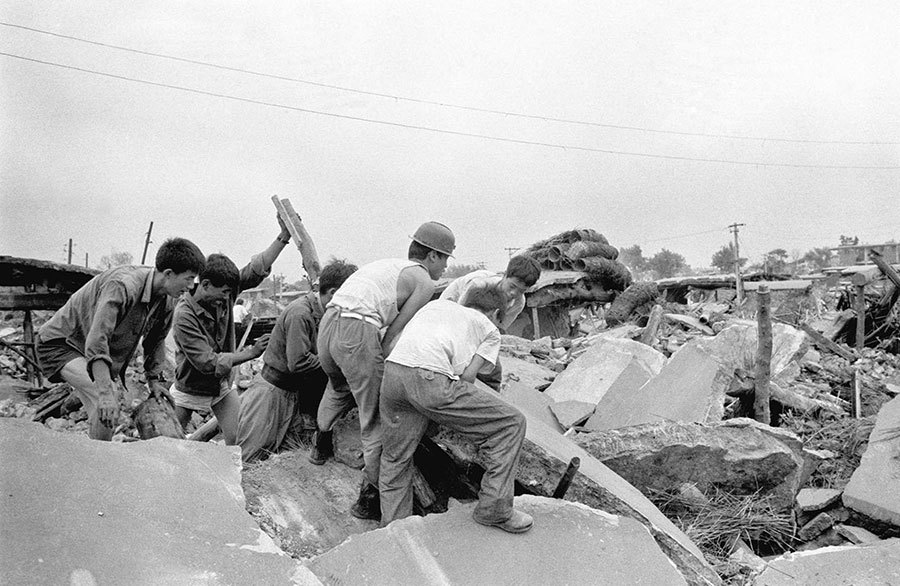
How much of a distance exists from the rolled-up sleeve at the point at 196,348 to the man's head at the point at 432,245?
1608 mm

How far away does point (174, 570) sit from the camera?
1.90 m

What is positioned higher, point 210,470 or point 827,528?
point 210,470

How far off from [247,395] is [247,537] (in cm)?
210

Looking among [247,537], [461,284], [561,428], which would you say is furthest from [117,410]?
[561,428]

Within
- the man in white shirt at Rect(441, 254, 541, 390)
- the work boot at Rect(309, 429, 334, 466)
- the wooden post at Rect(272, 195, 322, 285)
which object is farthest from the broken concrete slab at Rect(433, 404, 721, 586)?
the wooden post at Rect(272, 195, 322, 285)

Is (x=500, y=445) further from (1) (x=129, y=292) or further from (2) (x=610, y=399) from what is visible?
(2) (x=610, y=399)

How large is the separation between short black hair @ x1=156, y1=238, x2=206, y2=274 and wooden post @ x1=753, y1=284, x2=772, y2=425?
5.29 m

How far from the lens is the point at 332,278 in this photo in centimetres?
382

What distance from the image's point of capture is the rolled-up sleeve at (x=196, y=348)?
13.0 feet

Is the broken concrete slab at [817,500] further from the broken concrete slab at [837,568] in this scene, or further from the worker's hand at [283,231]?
the worker's hand at [283,231]

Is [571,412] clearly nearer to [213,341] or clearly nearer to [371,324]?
[371,324]

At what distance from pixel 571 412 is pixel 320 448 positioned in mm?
3099

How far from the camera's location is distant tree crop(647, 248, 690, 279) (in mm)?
47969

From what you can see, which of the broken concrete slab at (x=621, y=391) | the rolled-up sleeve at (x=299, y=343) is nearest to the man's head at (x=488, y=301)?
the rolled-up sleeve at (x=299, y=343)
